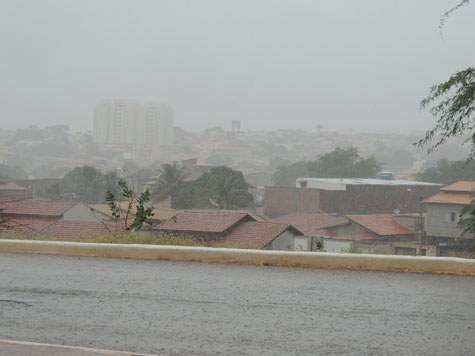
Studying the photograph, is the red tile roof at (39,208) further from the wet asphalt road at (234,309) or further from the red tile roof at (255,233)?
the wet asphalt road at (234,309)

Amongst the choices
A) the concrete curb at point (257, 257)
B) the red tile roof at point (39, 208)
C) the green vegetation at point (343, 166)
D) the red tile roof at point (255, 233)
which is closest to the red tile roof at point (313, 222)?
the red tile roof at point (39, 208)

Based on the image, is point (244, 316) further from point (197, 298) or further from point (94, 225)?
point (94, 225)

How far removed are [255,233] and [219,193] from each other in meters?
38.1

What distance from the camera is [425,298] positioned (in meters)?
5.76

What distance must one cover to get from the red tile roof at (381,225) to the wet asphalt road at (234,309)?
40.7 meters

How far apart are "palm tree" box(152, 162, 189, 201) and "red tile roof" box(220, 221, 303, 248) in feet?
135

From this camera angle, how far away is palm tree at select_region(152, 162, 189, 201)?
71.4m

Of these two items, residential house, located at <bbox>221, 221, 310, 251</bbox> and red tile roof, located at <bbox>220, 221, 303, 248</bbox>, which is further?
residential house, located at <bbox>221, 221, 310, 251</bbox>

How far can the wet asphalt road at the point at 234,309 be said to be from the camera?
4352mm

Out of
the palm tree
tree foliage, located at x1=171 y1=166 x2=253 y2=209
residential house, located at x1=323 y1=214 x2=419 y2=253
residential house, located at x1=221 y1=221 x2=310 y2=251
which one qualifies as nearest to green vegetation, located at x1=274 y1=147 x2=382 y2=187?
the palm tree

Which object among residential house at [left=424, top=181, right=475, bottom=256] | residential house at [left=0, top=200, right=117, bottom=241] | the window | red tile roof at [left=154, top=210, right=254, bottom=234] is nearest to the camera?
red tile roof at [left=154, top=210, right=254, bottom=234]

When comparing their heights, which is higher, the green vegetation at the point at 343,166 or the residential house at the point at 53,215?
the green vegetation at the point at 343,166

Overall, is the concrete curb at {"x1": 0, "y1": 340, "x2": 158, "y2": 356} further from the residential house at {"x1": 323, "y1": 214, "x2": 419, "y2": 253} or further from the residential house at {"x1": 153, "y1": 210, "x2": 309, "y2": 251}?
the residential house at {"x1": 323, "y1": 214, "x2": 419, "y2": 253}

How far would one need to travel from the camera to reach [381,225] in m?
49.6
